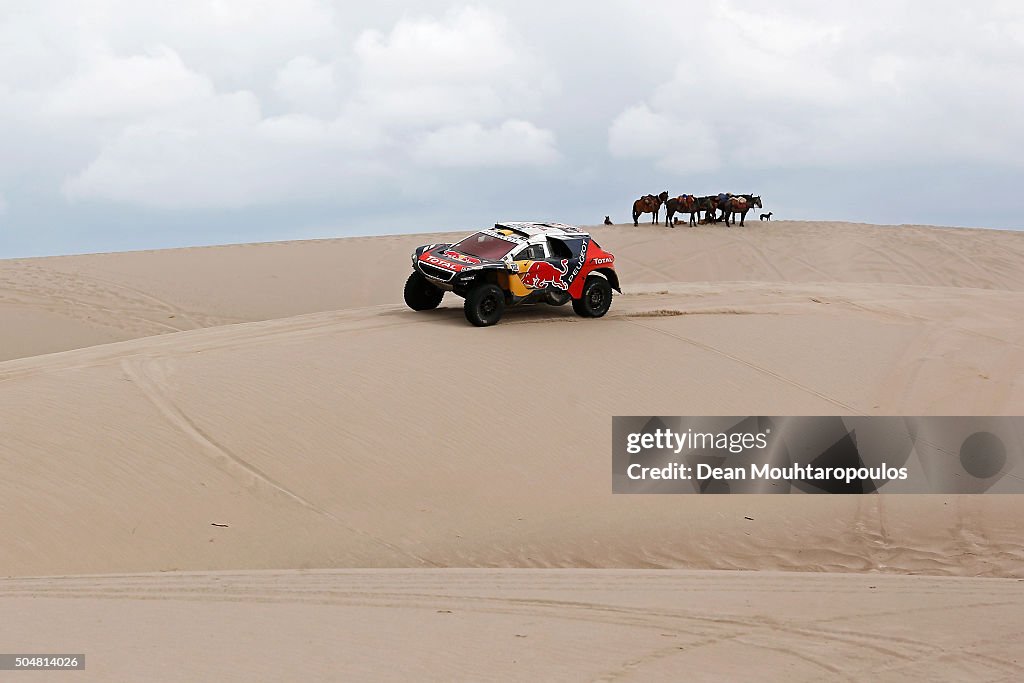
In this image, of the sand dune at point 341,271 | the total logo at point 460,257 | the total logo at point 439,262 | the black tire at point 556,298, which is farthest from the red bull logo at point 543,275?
the sand dune at point 341,271

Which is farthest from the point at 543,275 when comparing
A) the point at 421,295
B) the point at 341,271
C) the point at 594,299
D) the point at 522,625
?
the point at 341,271

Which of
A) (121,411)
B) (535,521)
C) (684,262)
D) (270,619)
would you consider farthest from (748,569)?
(684,262)

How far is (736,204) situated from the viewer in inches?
1463

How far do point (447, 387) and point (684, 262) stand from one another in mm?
19412

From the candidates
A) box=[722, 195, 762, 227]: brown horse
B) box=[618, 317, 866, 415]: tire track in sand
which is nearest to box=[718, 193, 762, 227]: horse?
box=[722, 195, 762, 227]: brown horse

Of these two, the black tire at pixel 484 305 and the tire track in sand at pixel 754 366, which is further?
the black tire at pixel 484 305

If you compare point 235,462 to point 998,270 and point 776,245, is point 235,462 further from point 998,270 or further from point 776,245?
point 998,270

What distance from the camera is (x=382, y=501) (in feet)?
37.7

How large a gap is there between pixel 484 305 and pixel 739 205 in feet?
78.3

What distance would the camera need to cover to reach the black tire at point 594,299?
635 inches

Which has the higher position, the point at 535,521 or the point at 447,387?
the point at 447,387

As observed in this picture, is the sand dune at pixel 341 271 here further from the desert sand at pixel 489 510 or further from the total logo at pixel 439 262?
the total logo at pixel 439 262

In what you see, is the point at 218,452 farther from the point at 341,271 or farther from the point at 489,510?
the point at 341,271

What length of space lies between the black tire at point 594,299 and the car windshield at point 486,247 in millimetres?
1653
